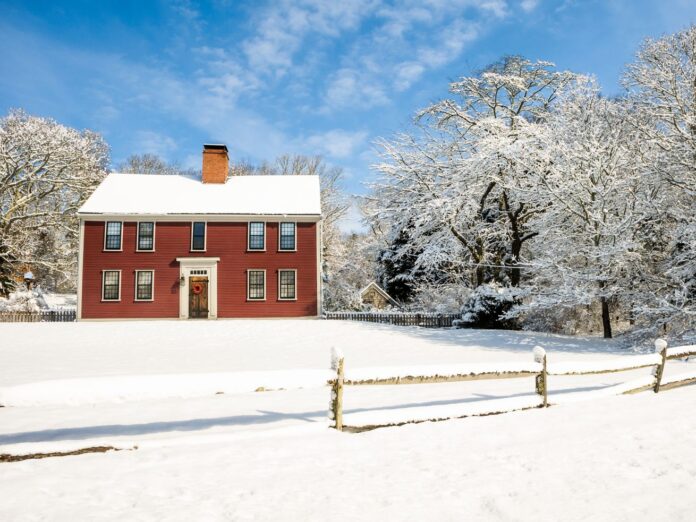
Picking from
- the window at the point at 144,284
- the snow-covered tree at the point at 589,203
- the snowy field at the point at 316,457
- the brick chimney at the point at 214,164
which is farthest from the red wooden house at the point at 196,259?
the snowy field at the point at 316,457

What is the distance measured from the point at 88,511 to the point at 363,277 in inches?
1674

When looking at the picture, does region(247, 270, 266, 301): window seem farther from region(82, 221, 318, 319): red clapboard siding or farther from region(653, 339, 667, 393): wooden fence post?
region(653, 339, 667, 393): wooden fence post

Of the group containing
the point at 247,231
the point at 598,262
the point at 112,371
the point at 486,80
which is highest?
the point at 486,80

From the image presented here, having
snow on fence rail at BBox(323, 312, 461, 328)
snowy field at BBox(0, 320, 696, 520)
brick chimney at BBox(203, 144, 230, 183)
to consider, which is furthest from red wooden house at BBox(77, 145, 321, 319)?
snowy field at BBox(0, 320, 696, 520)

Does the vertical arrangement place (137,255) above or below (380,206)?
below

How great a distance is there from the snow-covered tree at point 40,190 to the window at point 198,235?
12978 mm

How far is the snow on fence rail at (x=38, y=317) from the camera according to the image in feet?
90.1

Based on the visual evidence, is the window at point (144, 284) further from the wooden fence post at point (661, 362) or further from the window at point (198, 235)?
the wooden fence post at point (661, 362)

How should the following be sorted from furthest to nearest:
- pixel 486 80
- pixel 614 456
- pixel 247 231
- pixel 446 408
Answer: pixel 247 231 < pixel 486 80 < pixel 446 408 < pixel 614 456

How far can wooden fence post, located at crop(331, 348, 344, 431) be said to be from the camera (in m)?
6.37

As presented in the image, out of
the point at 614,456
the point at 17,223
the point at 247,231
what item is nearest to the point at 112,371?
the point at 614,456

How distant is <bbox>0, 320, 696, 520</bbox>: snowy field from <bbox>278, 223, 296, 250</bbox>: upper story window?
19.3 metres

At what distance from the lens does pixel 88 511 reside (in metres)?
4.01

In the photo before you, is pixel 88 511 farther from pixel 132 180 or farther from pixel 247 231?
pixel 132 180
